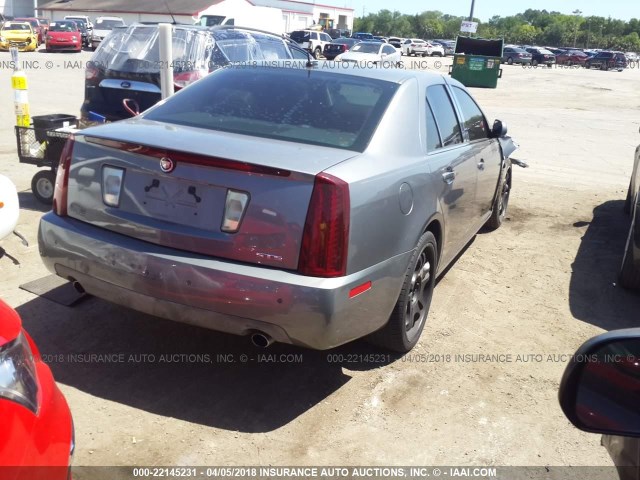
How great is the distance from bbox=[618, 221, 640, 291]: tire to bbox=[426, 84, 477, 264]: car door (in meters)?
1.31

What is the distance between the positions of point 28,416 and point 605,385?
1.63 metres

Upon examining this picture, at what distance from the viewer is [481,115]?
585cm

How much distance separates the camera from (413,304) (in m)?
4.18

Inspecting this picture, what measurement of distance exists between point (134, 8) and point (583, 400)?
195ft

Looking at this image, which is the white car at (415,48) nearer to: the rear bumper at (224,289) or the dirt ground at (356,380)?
the dirt ground at (356,380)

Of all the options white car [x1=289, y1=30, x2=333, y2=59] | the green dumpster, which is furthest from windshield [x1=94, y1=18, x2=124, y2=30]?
the green dumpster

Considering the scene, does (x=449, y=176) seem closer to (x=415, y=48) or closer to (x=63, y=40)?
(x=63, y=40)

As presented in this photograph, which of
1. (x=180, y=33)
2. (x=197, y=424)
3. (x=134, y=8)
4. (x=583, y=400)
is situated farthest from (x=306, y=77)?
(x=134, y=8)

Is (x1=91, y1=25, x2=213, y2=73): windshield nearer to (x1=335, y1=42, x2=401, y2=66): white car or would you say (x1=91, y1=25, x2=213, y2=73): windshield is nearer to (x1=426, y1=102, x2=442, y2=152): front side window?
(x1=426, y1=102, x2=442, y2=152): front side window

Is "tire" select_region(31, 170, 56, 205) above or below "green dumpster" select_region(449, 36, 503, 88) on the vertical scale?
below

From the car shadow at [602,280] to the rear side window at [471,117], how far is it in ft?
4.96

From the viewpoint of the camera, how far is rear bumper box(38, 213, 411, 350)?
3189 millimetres

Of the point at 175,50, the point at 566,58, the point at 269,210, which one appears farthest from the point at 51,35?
the point at 566,58

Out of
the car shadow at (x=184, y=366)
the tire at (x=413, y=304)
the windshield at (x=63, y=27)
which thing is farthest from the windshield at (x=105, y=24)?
the tire at (x=413, y=304)
